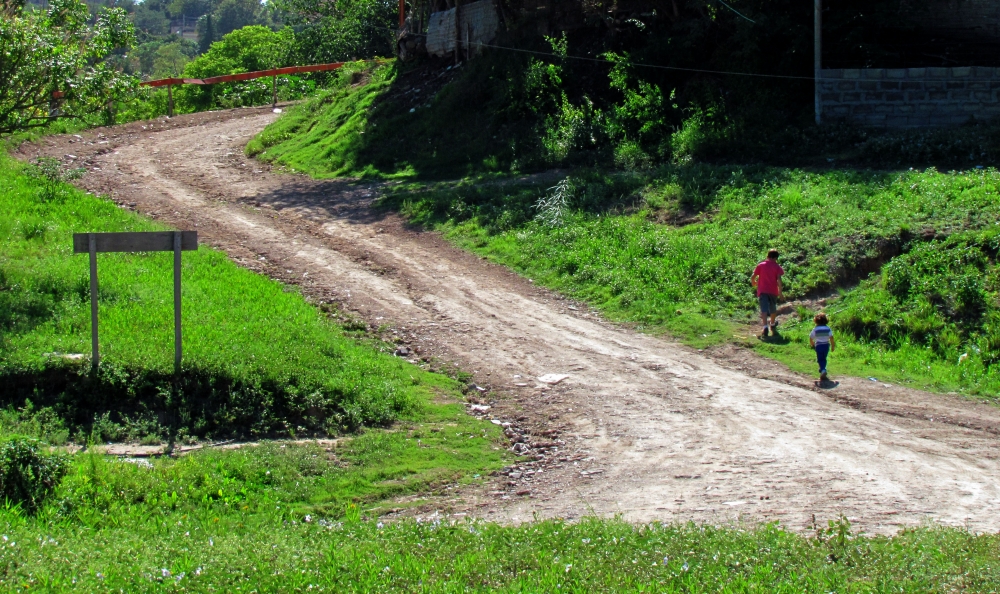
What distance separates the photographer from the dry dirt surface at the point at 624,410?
25.2ft

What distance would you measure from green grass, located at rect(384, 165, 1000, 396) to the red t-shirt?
0.61m

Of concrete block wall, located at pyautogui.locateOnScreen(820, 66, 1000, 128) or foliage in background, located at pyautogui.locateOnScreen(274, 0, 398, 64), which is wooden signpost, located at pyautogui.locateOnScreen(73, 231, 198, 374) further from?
foliage in background, located at pyautogui.locateOnScreen(274, 0, 398, 64)

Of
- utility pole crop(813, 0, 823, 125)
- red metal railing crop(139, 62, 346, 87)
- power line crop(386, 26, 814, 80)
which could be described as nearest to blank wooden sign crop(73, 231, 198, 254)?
utility pole crop(813, 0, 823, 125)

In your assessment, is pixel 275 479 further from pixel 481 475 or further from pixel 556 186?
pixel 556 186

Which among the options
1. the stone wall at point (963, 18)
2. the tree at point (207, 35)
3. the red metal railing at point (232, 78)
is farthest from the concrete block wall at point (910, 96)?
the tree at point (207, 35)

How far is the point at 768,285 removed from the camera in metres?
12.6

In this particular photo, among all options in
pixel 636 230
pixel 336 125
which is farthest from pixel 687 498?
pixel 336 125

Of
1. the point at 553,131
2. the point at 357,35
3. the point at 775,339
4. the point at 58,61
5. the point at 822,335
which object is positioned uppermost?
the point at 357,35

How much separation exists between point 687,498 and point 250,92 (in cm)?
3078

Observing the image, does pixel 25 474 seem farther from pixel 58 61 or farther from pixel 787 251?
pixel 787 251

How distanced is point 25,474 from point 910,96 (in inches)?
670

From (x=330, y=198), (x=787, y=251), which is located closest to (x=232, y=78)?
(x=330, y=198)

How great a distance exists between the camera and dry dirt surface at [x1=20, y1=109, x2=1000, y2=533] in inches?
303

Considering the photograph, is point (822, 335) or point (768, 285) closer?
point (822, 335)
